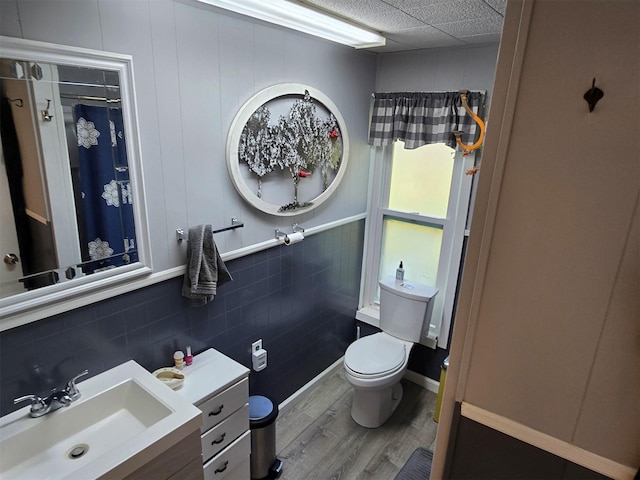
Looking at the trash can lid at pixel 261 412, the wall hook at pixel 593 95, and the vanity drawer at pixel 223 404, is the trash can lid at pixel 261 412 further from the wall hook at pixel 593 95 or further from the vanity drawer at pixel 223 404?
the wall hook at pixel 593 95

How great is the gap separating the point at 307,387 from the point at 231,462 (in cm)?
101

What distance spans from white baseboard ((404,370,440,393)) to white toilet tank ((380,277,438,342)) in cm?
46

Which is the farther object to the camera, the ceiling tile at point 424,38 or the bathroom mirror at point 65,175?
the ceiling tile at point 424,38

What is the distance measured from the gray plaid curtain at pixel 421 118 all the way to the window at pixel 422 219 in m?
0.16

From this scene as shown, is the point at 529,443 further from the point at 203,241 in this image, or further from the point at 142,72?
the point at 142,72

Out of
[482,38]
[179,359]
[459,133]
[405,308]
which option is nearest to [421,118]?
[459,133]

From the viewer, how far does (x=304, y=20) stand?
1.87m

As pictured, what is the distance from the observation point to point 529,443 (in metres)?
0.86

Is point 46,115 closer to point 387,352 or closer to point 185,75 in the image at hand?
point 185,75

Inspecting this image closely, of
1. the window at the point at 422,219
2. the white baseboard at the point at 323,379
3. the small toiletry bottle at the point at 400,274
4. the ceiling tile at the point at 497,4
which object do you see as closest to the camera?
the ceiling tile at the point at 497,4

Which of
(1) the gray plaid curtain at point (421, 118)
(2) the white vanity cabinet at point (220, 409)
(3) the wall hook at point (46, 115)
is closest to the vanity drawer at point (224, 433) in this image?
(2) the white vanity cabinet at point (220, 409)

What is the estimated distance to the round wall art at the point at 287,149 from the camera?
1.99 m

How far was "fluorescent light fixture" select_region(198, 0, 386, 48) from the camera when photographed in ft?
5.46

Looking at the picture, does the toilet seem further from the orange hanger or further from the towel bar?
the towel bar
